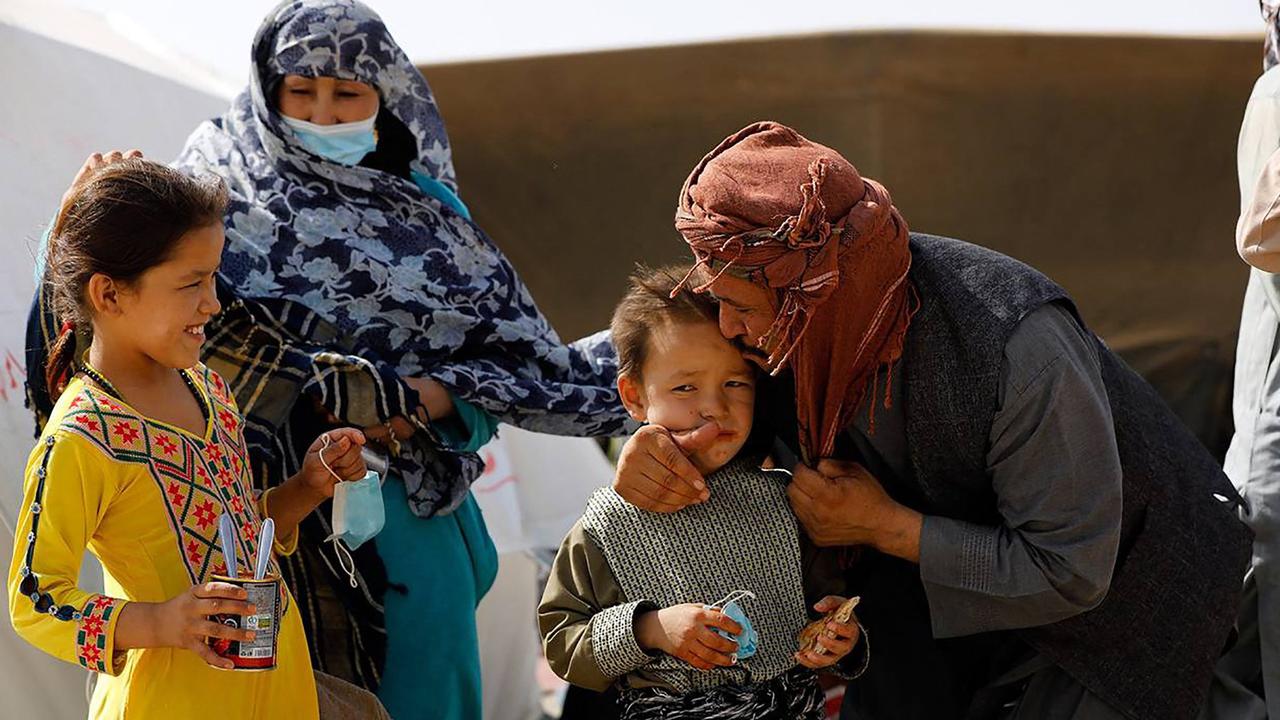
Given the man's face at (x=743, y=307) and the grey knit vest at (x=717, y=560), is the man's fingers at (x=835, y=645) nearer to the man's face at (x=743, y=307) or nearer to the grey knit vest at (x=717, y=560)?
the grey knit vest at (x=717, y=560)

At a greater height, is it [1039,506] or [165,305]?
[165,305]

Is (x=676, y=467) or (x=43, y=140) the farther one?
(x=43, y=140)

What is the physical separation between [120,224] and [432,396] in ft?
2.86

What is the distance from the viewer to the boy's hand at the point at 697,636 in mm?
2174

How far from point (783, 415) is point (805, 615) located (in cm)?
33

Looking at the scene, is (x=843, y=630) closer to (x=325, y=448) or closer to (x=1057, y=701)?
(x=1057, y=701)

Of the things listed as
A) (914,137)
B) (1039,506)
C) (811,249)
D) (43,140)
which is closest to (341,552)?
(811,249)

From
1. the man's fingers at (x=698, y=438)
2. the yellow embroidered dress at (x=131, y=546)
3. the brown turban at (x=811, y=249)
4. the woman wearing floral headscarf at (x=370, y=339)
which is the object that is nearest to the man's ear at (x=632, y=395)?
the man's fingers at (x=698, y=438)

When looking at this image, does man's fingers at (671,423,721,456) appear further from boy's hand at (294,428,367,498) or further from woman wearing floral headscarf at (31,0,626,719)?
woman wearing floral headscarf at (31,0,626,719)

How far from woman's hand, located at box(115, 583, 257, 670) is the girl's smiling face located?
38cm

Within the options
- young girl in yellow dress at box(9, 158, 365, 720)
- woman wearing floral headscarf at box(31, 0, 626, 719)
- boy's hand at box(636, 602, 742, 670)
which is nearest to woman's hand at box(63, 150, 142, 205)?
young girl in yellow dress at box(9, 158, 365, 720)

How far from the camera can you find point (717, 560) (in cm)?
236

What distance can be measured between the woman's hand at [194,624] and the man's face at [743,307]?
0.81 metres

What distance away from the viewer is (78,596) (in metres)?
1.89
